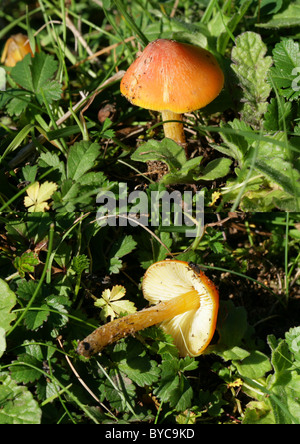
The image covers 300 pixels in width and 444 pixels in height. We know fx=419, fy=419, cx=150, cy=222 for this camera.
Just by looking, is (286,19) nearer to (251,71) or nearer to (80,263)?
(251,71)

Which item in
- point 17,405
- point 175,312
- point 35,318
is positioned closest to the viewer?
point 17,405

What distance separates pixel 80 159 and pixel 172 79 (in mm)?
689

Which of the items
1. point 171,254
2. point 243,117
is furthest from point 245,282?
point 243,117

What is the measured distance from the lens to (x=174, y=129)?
263cm

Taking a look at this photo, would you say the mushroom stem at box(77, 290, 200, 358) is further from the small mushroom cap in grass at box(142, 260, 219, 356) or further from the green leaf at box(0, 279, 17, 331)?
the green leaf at box(0, 279, 17, 331)

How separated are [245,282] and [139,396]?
37.4 inches

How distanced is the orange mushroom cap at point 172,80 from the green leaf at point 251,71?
33 centimetres

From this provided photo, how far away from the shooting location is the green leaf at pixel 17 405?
1.89m

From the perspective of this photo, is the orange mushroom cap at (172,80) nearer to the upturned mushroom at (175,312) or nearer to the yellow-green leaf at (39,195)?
the yellow-green leaf at (39,195)

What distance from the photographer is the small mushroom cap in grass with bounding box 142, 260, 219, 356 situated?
2.04 metres

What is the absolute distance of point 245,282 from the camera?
263 centimetres

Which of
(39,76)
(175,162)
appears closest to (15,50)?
(39,76)

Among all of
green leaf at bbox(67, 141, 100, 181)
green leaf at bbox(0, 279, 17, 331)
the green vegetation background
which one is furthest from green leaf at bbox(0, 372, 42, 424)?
green leaf at bbox(67, 141, 100, 181)

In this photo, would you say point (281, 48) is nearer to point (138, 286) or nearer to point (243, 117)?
point (243, 117)
